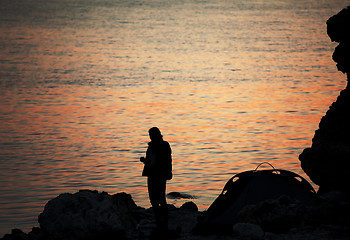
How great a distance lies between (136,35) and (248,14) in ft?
117

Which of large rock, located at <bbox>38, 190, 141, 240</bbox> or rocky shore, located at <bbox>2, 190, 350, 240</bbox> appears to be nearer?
rocky shore, located at <bbox>2, 190, 350, 240</bbox>

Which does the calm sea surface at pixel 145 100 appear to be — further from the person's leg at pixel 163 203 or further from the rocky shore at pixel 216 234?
the person's leg at pixel 163 203

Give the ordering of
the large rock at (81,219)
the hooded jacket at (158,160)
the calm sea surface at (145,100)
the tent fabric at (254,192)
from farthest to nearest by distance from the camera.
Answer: the calm sea surface at (145,100), the tent fabric at (254,192), the large rock at (81,219), the hooded jacket at (158,160)

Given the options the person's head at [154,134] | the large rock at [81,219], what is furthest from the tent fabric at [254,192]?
the person's head at [154,134]

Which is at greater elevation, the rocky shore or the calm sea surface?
the calm sea surface

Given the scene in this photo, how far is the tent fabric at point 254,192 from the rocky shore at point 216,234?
0.52 meters

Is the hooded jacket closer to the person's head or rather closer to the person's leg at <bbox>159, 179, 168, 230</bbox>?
the person's head

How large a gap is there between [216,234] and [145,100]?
29646 mm

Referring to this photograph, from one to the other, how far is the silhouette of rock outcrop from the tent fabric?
885 millimetres

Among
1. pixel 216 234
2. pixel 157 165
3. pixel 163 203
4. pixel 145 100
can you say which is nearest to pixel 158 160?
pixel 157 165

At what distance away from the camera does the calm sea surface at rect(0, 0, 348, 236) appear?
76.5ft

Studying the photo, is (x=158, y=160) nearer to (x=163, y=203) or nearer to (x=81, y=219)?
(x=163, y=203)

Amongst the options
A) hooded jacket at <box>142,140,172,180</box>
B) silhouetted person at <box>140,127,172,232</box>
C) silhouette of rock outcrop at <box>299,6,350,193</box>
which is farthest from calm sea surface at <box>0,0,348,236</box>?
hooded jacket at <box>142,140,172,180</box>

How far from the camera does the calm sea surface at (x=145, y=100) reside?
76.5ft
